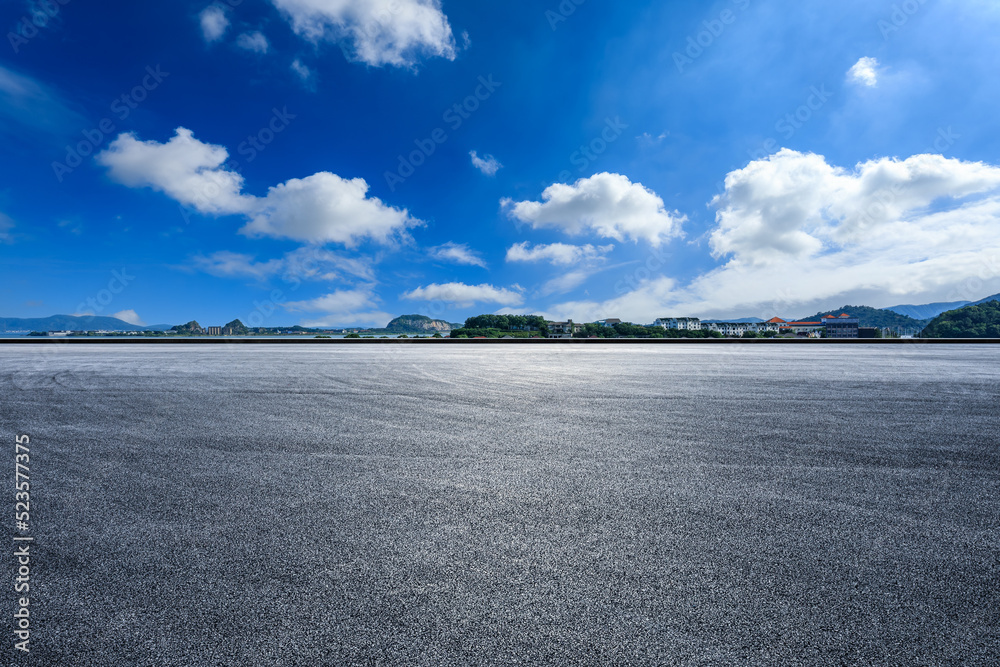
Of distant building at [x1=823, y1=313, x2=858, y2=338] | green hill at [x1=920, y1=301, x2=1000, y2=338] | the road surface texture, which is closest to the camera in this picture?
the road surface texture

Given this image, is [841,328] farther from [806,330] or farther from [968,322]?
[968,322]

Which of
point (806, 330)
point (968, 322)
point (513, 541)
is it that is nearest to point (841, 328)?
point (806, 330)

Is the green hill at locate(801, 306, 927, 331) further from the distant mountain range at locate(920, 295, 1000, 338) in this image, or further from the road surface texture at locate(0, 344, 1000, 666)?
the road surface texture at locate(0, 344, 1000, 666)

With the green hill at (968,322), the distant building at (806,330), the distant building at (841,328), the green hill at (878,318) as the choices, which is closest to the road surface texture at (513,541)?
the distant building at (806,330)

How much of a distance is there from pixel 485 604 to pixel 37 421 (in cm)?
829

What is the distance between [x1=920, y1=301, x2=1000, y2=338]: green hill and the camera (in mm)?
56562

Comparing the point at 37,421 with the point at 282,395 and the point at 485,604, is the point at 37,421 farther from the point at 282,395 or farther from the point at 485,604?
the point at 485,604

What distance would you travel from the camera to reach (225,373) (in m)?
13.3

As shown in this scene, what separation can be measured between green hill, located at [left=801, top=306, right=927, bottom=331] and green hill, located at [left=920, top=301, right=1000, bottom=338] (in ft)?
122

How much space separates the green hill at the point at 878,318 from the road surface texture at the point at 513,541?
412 feet

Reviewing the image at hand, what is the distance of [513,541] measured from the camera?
113 inches

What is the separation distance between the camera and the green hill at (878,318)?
108 meters

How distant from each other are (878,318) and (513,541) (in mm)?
177125

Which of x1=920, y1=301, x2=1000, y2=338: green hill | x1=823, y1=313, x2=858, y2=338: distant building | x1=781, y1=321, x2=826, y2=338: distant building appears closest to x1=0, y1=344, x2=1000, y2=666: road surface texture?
x1=781, y1=321, x2=826, y2=338: distant building
